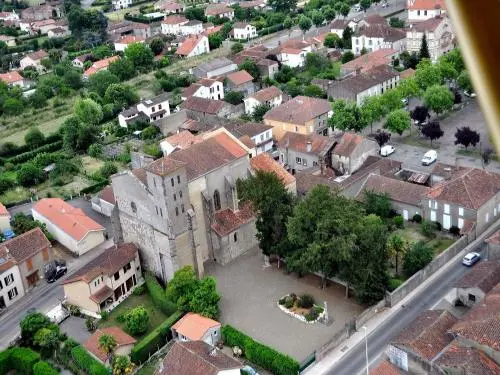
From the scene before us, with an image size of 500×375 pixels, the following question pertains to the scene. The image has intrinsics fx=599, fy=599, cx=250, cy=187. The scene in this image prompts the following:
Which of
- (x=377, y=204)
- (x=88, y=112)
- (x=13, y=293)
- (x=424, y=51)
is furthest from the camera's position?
(x=424, y=51)

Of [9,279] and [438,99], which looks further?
[438,99]

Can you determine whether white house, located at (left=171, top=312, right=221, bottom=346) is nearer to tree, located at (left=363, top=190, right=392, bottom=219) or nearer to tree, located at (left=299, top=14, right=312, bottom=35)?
tree, located at (left=363, top=190, right=392, bottom=219)

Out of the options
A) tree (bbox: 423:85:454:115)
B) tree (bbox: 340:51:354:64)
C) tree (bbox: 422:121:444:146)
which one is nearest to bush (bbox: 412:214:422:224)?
tree (bbox: 422:121:444:146)

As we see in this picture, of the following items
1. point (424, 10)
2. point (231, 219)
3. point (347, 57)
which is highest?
point (424, 10)

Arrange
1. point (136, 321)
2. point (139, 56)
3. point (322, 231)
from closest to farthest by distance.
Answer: point (322, 231), point (136, 321), point (139, 56)

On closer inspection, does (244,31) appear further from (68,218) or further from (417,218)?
(417,218)

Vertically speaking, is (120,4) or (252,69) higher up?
(120,4)

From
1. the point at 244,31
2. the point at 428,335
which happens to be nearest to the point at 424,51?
the point at 244,31
